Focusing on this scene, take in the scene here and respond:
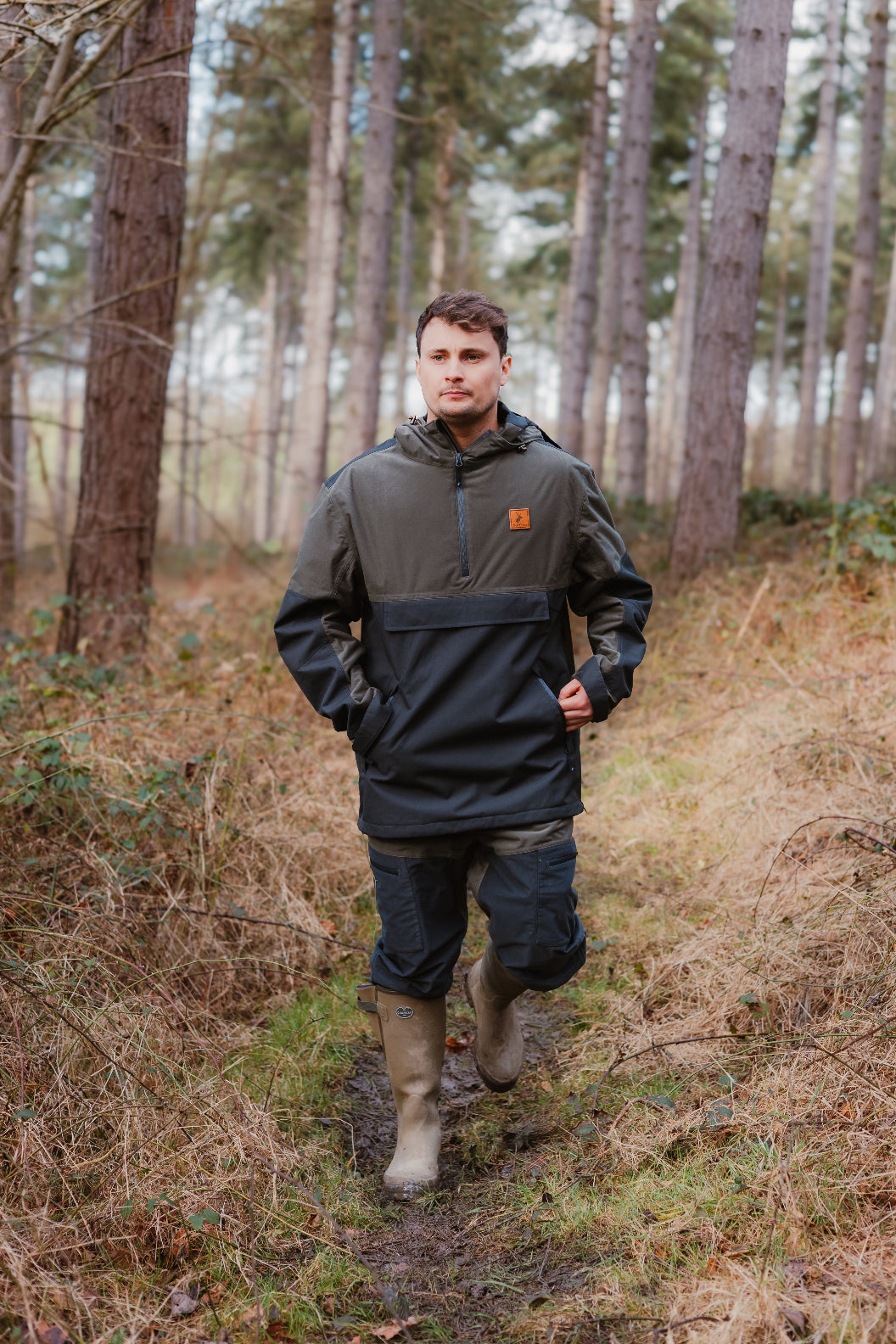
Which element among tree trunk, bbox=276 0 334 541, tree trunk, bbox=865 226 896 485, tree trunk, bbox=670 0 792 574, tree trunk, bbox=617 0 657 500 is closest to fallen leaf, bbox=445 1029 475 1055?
tree trunk, bbox=670 0 792 574

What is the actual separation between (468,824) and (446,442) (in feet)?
3.46

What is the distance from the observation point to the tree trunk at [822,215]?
58.0ft

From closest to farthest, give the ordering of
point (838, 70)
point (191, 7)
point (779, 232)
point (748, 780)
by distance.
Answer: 1. point (748, 780)
2. point (191, 7)
3. point (838, 70)
4. point (779, 232)

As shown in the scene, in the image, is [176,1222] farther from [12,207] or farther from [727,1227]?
[12,207]

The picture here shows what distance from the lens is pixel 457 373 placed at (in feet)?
9.27

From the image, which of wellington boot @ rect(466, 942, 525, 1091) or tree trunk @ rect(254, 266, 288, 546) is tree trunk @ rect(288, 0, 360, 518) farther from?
wellington boot @ rect(466, 942, 525, 1091)

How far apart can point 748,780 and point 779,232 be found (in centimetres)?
2819

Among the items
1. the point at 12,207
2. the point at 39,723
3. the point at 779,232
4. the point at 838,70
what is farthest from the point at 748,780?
the point at 779,232

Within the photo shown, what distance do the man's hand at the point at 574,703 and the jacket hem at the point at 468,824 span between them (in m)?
0.24

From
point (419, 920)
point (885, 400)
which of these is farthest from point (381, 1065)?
point (885, 400)

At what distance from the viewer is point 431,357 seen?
2.88 meters

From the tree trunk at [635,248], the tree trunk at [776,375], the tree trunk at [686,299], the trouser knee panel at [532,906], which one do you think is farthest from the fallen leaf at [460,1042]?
the tree trunk at [776,375]

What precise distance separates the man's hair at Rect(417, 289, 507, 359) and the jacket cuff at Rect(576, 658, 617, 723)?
37.9 inches

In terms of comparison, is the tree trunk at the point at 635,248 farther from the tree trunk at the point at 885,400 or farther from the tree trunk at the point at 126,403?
the tree trunk at the point at 126,403
